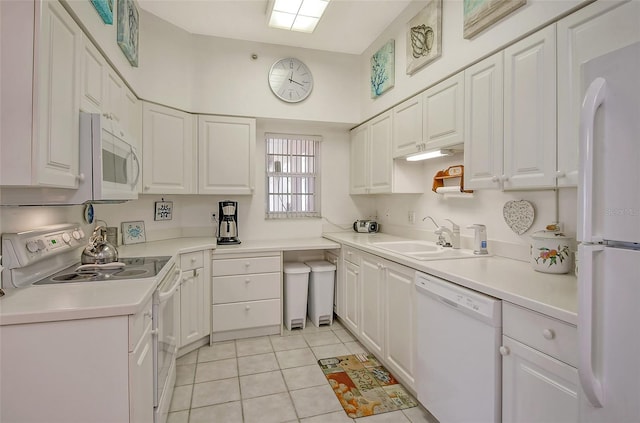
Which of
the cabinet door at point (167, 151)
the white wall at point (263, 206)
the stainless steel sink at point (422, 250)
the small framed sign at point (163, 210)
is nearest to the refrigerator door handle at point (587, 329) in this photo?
the stainless steel sink at point (422, 250)

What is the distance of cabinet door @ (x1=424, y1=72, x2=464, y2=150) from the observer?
210 cm

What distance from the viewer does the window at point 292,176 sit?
3.70 metres

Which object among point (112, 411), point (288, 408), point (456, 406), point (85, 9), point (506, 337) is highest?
point (85, 9)

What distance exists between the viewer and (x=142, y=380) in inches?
53.2

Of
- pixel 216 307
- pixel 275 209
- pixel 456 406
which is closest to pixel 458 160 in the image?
pixel 456 406

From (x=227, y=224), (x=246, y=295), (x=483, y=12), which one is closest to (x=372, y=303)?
(x=246, y=295)

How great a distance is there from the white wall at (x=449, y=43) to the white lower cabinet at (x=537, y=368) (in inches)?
54.5

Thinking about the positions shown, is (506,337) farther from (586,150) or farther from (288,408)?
(288,408)

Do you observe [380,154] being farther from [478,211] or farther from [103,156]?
[103,156]

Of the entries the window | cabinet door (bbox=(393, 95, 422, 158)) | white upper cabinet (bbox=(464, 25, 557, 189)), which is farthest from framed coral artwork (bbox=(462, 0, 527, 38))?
the window

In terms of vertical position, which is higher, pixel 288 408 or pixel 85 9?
pixel 85 9

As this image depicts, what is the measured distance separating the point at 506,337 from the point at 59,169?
80.5 inches

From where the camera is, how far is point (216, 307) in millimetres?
2908

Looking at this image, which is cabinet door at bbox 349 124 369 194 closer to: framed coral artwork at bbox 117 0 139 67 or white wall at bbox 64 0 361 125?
white wall at bbox 64 0 361 125
